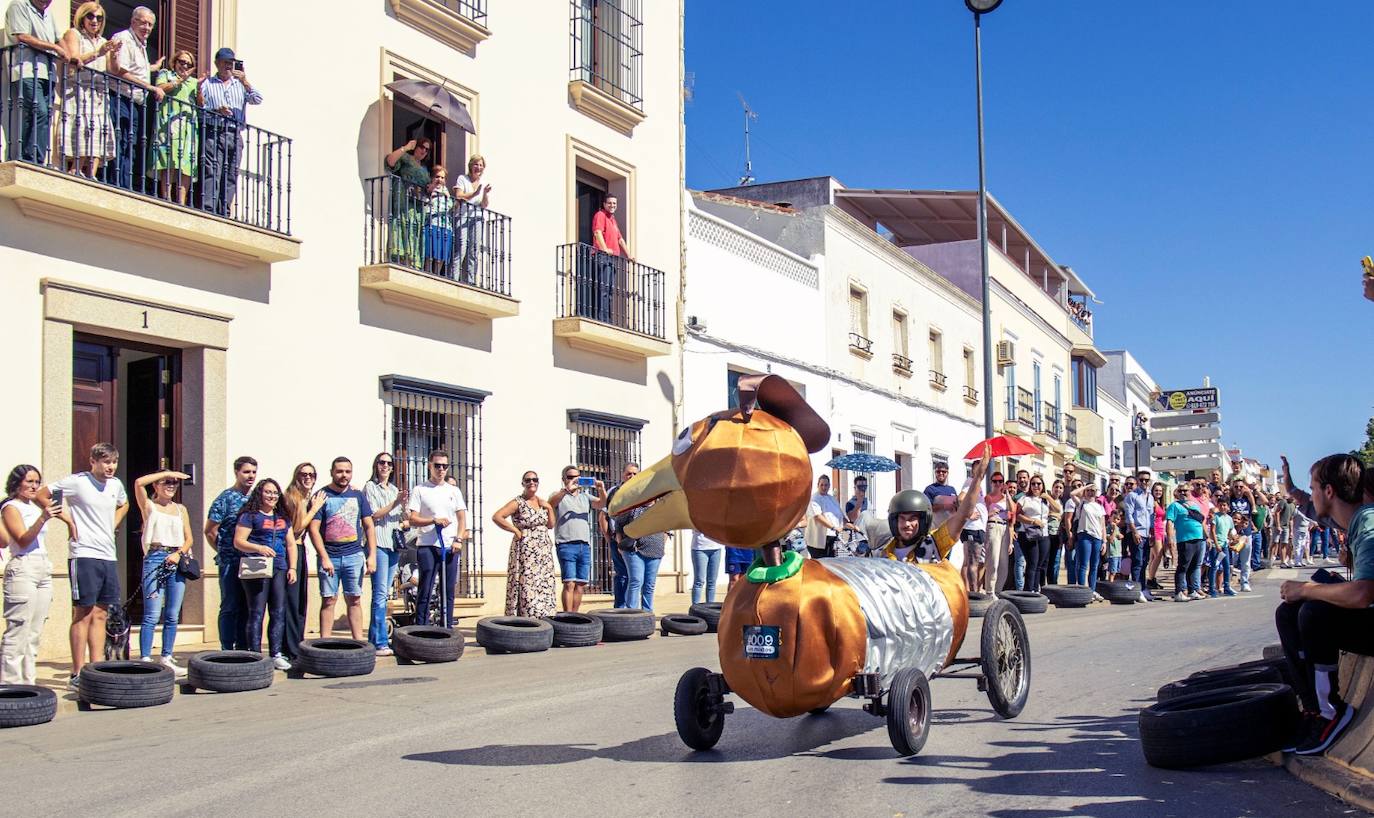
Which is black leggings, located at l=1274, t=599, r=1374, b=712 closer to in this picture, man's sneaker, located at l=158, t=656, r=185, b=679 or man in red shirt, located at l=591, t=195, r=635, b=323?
man's sneaker, located at l=158, t=656, r=185, b=679

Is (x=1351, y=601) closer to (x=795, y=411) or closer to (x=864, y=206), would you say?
(x=795, y=411)

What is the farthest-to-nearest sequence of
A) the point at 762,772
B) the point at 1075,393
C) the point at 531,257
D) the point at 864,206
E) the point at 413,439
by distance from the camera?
the point at 1075,393, the point at 864,206, the point at 531,257, the point at 413,439, the point at 762,772

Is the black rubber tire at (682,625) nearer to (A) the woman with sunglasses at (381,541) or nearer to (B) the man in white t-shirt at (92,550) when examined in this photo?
(A) the woman with sunglasses at (381,541)

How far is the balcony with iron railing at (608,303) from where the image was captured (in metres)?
18.7

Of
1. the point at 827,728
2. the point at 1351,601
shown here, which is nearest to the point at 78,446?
the point at 827,728

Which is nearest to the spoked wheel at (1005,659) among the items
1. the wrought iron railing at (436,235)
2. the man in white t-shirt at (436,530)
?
the man in white t-shirt at (436,530)

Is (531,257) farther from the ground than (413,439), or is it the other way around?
(531,257)

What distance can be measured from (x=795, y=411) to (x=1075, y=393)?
43.3 metres

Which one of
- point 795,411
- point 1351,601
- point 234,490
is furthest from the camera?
point 234,490

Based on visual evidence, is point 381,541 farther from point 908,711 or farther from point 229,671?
point 908,711

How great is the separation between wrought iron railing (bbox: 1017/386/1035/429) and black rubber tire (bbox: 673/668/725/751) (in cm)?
3338

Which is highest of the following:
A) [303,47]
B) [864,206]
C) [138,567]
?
[864,206]

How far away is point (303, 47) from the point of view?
15.0 m

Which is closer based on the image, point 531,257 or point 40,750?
point 40,750
